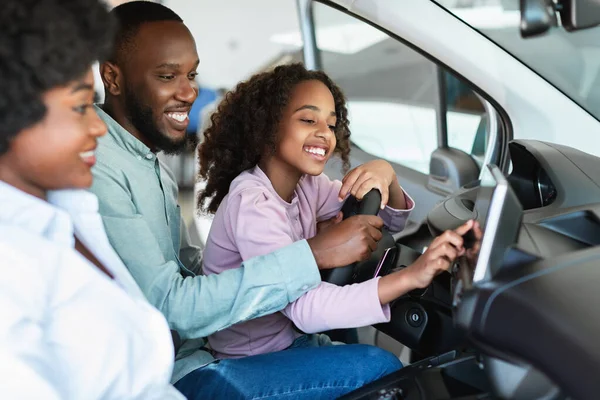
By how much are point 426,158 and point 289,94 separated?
178 cm

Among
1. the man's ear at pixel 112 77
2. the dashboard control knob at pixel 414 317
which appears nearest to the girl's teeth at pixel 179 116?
the man's ear at pixel 112 77

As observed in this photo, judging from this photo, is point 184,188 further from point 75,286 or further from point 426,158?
point 75,286

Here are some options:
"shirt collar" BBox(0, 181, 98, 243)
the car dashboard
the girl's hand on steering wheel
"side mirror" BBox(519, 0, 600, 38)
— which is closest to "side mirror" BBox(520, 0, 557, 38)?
"side mirror" BBox(519, 0, 600, 38)

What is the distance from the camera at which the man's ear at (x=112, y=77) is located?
4.92 feet

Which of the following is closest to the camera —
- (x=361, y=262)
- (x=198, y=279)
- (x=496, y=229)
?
(x=496, y=229)

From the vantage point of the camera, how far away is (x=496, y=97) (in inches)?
77.0

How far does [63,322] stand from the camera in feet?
2.94

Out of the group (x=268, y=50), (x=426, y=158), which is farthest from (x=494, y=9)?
(x=268, y=50)

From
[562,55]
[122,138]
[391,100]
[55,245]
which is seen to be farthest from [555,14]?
[391,100]

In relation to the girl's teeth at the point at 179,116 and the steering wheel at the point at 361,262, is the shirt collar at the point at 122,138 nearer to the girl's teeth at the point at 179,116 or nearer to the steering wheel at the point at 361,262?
the girl's teeth at the point at 179,116

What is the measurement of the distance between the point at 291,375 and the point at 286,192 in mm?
455

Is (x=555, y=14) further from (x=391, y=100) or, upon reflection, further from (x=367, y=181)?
(x=391, y=100)

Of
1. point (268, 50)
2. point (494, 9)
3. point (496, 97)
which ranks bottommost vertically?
point (268, 50)

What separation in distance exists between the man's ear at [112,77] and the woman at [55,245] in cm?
50
